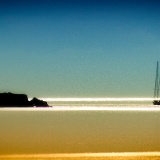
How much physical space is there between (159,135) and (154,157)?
340 inches

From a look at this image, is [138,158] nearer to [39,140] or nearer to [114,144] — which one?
[114,144]

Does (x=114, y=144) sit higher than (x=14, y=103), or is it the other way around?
(x=114, y=144)

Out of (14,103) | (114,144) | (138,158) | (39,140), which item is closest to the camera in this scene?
(138,158)

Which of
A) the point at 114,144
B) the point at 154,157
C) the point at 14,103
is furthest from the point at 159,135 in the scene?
the point at 14,103

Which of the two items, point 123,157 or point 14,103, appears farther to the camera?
point 14,103

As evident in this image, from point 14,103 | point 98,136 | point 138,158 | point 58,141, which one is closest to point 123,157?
point 138,158

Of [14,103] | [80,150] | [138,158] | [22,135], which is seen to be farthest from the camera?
[14,103]

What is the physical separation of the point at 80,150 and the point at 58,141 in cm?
264

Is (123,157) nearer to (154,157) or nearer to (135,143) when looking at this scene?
(154,157)

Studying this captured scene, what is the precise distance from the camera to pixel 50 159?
400 inches

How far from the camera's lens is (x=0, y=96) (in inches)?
3061

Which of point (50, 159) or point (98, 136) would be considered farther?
point (98, 136)

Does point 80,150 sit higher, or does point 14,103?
point 80,150

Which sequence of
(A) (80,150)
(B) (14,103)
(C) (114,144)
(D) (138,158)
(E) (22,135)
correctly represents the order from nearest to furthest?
(D) (138,158)
(A) (80,150)
(C) (114,144)
(E) (22,135)
(B) (14,103)
